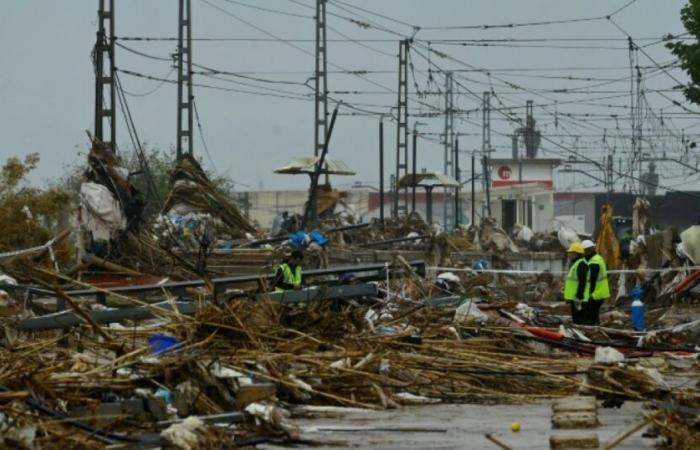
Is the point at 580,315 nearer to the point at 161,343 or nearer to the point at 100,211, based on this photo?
the point at 161,343

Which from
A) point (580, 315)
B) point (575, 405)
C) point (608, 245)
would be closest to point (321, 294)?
point (575, 405)

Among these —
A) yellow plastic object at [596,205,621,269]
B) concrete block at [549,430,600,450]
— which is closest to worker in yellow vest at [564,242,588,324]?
yellow plastic object at [596,205,621,269]

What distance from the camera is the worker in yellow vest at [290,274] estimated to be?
2194 cm

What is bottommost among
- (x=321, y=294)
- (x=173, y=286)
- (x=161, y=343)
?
(x=161, y=343)

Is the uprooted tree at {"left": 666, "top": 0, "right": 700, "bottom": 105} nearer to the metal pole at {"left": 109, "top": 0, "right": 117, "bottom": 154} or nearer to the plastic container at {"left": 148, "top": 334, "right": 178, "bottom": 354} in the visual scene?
the metal pole at {"left": 109, "top": 0, "right": 117, "bottom": 154}

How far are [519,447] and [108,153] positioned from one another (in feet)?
78.4

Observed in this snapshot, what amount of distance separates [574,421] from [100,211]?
73.0ft

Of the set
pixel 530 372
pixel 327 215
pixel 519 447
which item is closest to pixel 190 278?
pixel 530 372

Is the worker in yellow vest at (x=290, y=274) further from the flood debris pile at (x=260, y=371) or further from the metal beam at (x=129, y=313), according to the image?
the metal beam at (x=129, y=313)

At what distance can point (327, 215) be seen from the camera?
60.3m

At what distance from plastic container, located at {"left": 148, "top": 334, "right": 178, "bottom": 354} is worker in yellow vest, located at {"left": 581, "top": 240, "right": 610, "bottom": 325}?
10295 mm

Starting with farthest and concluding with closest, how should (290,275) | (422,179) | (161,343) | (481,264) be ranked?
(422,179) → (481,264) → (290,275) → (161,343)

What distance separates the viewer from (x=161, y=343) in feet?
50.2

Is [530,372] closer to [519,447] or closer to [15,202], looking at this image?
[519,447]
